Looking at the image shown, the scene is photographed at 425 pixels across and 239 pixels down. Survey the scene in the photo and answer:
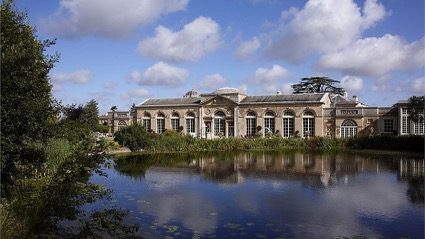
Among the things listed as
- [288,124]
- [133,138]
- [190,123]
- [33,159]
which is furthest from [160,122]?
[33,159]

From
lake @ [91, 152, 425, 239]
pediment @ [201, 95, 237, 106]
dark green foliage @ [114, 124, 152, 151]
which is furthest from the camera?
pediment @ [201, 95, 237, 106]

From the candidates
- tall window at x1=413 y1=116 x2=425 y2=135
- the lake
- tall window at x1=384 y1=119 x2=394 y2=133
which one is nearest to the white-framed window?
tall window at x1=384 y1=119 x2=394 y2=133

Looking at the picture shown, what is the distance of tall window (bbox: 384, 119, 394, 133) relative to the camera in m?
32.1

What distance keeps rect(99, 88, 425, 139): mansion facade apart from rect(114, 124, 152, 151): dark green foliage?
11287mm

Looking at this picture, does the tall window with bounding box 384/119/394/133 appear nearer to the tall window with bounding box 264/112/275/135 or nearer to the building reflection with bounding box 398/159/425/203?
the tall window with bounding box 264/112/275/135

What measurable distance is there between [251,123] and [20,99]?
105 feet

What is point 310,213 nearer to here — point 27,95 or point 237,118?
point 27,95

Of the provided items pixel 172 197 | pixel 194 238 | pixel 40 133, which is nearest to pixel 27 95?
pixel 40 133

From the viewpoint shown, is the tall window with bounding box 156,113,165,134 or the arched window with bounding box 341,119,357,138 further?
the tall window with bounding box 156,113,165,134

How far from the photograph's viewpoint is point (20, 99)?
623 cm

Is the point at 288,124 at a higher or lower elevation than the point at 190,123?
lower

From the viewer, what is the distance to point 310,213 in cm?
877

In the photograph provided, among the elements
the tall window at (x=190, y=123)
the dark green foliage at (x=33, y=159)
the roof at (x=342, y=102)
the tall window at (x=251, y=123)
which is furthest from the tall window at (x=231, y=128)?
the dark green foliage at (x=33, y=159)

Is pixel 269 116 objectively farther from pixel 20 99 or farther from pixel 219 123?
pixel 20 99
